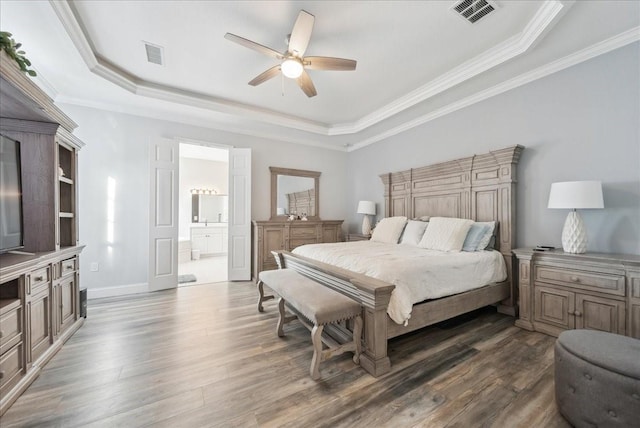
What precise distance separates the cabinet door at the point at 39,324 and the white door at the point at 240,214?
2.62 m

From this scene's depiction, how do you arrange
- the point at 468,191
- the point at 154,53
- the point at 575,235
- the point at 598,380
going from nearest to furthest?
the point at 598,380 < the point at 575,235 < the point at 154,53 < the point at 468,191

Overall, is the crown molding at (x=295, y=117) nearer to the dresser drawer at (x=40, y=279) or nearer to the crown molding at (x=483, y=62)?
the crown molding at (x=483, y=62)

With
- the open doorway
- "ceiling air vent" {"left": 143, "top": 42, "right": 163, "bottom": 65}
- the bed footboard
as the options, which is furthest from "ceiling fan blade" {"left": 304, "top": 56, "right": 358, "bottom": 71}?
the open doorway

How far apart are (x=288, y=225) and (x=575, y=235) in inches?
158

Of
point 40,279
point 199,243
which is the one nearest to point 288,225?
point 40,279

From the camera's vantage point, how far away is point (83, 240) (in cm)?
368

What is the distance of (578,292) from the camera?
2.34 m

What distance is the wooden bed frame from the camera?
1.95 meters

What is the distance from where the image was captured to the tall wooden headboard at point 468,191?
3104mm

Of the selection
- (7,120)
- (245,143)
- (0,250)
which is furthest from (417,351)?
(245,143)

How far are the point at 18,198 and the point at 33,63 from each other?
1.75 metres

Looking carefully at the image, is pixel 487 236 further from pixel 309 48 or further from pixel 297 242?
pixel 297 242

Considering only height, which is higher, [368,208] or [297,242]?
[368,208]

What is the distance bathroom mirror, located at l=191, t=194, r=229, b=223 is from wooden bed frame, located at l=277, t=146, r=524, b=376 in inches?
206
